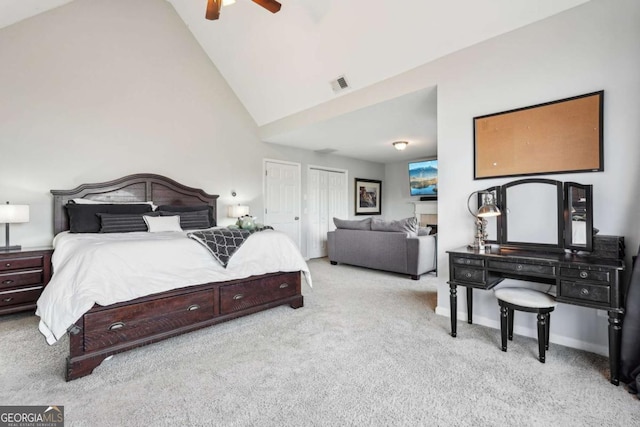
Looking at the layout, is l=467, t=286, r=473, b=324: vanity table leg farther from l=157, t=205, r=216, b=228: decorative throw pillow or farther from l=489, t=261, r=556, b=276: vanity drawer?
l=157, t=205, r=216, b=228: decorative throw pillow

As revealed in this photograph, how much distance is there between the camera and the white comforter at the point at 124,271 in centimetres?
195

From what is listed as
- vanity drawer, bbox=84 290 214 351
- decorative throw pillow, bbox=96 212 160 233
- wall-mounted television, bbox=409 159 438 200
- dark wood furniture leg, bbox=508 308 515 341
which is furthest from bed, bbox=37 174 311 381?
wall-mounted television, bbox=409 159 438 200

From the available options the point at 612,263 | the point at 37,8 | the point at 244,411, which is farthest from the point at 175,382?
the point at 37,8

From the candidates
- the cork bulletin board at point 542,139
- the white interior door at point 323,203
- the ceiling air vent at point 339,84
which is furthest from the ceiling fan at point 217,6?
the white interior door at point 323,203

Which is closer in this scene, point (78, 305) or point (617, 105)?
point (78, 305)

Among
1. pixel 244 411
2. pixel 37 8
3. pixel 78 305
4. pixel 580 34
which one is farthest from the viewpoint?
pixel 37 8

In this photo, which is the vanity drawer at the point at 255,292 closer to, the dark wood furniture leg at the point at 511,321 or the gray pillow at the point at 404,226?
the dark wood furniture leg at the point at 511,321

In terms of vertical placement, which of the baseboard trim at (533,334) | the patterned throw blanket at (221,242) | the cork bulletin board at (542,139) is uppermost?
the cork bulletin board at (542,139)

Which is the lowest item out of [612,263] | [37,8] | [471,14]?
[612,263]

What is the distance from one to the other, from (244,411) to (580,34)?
3.45 m

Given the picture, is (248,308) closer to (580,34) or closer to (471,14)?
(471,14)

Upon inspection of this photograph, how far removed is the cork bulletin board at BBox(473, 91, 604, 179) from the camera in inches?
87.7

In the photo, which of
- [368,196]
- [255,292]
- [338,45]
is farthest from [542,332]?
[368,196]

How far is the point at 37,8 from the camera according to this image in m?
3.38
